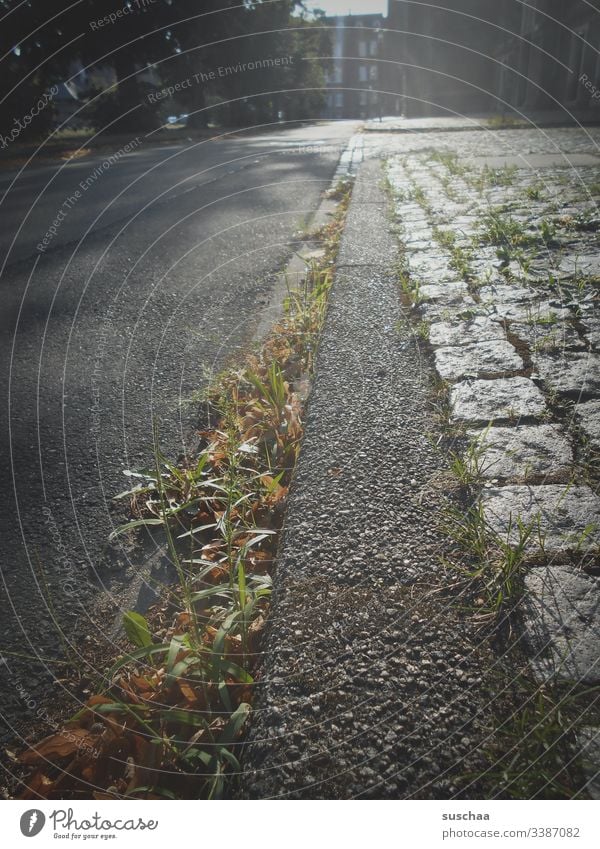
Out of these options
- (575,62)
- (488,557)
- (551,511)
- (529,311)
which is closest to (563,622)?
(488,557)

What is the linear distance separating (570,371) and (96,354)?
211 centimetres

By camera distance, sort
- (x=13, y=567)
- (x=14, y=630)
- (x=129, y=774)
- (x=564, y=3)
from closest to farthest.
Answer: (x=129, y=774)
(x=14, y=630)
(x=13, y=567)
(x=564, y=3)

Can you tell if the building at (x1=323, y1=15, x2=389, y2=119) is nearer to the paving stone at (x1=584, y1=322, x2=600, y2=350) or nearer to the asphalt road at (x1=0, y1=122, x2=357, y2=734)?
the asphalt road at (x1=0, y1=122, x2=357, y2=734)

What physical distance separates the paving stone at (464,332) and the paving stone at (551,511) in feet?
3.21

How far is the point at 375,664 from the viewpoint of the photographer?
1.04 m

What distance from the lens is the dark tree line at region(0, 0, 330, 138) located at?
17047 mm

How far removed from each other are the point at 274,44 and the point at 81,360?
30782 mm

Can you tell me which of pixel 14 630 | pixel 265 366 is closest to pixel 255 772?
pixel 14 630

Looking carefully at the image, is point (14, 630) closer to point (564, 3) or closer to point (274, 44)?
point (564, 3)

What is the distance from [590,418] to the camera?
5.52 ft

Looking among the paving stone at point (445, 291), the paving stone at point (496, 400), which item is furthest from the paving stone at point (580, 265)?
the paving stone at point (496, 400)

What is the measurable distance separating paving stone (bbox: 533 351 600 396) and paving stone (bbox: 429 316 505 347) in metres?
0.25

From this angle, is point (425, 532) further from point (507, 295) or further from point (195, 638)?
point (507, 295)

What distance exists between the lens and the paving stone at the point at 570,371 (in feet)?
6.13
